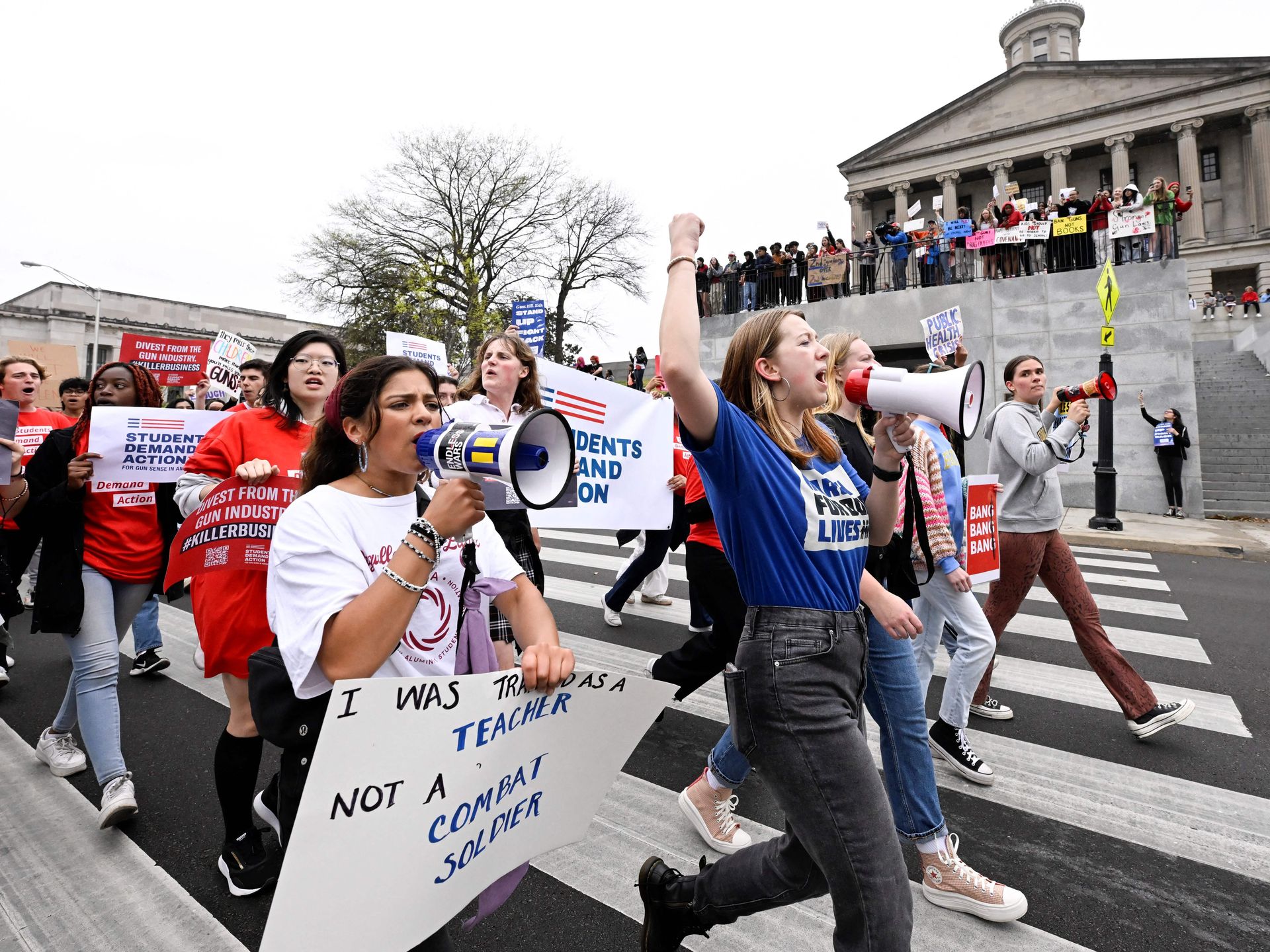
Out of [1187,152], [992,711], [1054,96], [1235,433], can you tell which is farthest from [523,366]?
[1187,152]

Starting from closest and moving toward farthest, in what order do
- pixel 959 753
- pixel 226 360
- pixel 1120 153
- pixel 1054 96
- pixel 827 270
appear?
1. pixel 959 753
2. pixel 226 360
3. pixel 827 270
4. pixel 1120 153
5. pixel 1054 96

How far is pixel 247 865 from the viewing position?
266 cm

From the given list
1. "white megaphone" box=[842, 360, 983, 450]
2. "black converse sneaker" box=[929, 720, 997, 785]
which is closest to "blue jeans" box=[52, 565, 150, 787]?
"white megaphone" box=[842, 360, 983, 450]

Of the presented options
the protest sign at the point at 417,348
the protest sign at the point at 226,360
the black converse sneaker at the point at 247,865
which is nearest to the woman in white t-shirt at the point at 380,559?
the black converse sneaker at the point at 247,865

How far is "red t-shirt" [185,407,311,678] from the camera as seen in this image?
2.70 meters

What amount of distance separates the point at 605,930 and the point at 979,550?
281cm

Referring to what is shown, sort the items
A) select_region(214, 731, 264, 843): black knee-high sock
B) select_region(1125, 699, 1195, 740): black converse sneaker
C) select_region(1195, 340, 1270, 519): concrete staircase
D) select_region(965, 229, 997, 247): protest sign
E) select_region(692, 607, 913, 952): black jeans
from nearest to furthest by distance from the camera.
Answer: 1. select_region(692, 607, 913, 952): black jeans
2. select_region(214, 731, 264, 843): black knee-high sock
3. select_region(1125, 699, 1195, 740): black converse sneaker
4. select_region(1195, 340, 1270, 519): concrete staircase
5. select_region(965, 229, 997, 247): protest sign

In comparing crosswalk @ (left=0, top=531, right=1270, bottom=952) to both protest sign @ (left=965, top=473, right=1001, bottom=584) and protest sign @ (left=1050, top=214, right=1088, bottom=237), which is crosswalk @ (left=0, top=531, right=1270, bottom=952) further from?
protest sign @ (left=1050, top=214, right=1088, bottom=237)

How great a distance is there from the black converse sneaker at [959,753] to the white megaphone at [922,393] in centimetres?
218

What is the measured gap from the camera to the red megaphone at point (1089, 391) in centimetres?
442

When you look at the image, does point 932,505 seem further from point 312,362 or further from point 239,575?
point 239,575

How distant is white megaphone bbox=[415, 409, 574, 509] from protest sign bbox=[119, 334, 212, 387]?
31.9 feet

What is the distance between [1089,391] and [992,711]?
2069mm

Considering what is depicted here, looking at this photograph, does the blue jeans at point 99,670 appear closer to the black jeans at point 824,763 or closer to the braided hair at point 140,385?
the braided hair at point 140,385
